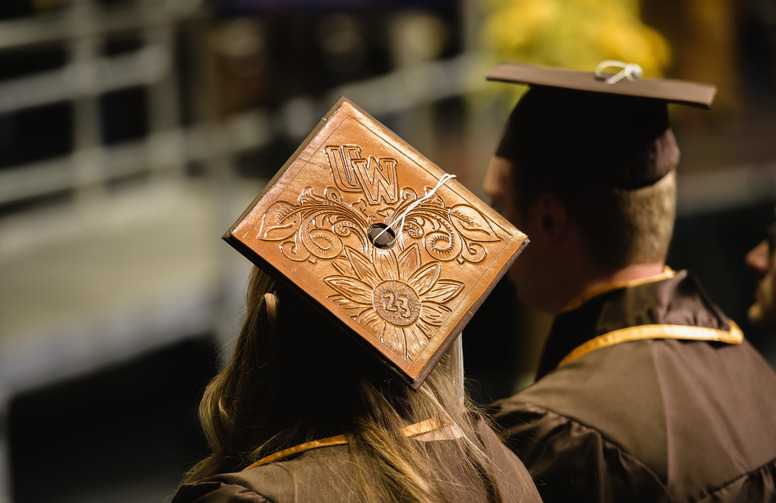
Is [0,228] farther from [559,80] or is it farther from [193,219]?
A: [559,80]

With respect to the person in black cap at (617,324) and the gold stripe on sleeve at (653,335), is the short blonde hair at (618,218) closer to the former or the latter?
the person in black cap at (617,324)

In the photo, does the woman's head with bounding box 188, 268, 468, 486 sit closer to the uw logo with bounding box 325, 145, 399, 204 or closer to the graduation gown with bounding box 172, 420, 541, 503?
the graduation gown with bounding box 172, 420, 541, 503

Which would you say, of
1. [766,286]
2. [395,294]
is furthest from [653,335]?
[395,294]

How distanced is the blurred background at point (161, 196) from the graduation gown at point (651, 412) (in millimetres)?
2223

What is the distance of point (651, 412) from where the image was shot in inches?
65.9

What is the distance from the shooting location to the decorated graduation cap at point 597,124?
1.89 meters

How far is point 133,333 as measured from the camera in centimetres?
445

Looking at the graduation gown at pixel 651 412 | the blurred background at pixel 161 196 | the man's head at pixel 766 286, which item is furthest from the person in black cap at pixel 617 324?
the blurred background at pixel 161 196

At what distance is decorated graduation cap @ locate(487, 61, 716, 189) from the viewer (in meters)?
1.89

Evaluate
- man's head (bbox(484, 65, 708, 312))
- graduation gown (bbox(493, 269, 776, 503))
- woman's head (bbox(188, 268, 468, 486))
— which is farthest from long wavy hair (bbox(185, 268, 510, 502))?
man's head (bbox(484, 65, 708, 312))

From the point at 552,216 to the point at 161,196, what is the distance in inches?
169

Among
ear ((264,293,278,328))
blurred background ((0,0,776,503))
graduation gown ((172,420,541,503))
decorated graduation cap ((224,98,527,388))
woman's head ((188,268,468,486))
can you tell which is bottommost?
blurred background ((0,0,776,503))

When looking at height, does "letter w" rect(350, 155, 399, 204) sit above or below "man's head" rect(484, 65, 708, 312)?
above

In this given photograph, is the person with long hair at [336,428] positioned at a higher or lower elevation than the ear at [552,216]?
lower
